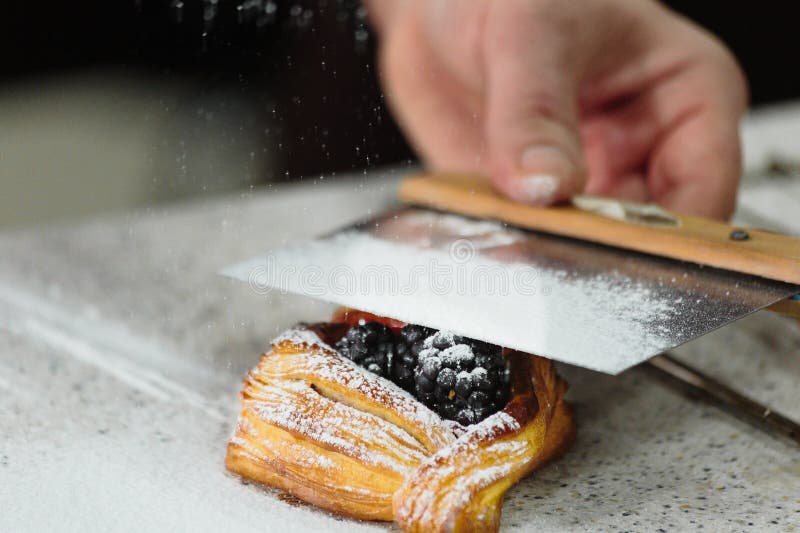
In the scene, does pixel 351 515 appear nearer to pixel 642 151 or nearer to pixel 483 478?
pixel 483 478

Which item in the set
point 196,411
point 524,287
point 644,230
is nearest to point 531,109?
point 644,230

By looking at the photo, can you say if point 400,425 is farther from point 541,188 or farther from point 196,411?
point 541,188

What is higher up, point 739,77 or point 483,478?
point 739,77

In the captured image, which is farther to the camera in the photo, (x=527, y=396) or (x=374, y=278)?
(x=374, y=278)

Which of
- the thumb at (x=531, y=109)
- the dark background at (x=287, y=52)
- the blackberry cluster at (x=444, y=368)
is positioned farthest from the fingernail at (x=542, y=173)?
the blackberry cluster at (x=444, y=368)

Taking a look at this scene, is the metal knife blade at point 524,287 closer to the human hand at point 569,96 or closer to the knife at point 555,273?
the knife at point 555,273

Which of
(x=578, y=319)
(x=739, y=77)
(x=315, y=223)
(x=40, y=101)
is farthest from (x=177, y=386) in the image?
(x=40, y=101)

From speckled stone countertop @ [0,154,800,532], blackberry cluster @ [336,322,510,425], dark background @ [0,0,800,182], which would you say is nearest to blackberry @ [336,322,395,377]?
blackberry cluster @ [336,322,510,425]
